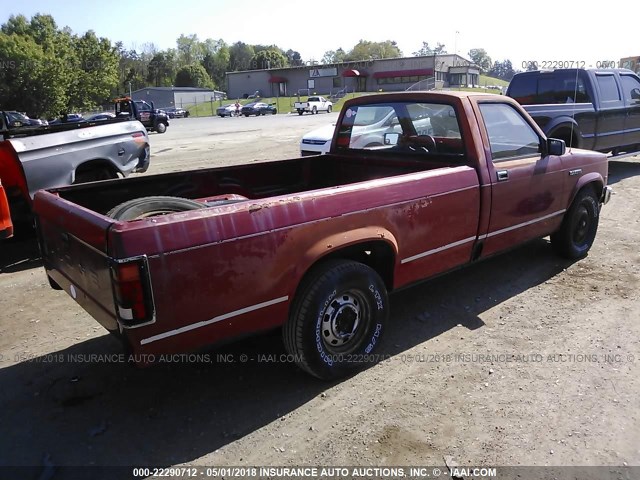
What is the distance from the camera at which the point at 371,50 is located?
402ft

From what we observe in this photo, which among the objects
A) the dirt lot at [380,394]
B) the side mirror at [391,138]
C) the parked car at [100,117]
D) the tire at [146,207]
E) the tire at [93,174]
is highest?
the parked car at [100,117]

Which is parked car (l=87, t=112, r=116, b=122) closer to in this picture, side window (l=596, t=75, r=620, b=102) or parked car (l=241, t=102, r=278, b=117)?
side window (l=596, t=75, r=620, b=102)

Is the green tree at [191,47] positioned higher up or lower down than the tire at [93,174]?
higher up

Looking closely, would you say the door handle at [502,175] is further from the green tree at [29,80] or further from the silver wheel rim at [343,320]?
the green tree at [29,80]

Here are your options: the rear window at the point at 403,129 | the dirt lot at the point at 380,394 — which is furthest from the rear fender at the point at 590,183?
the rear window at the point at 403,129

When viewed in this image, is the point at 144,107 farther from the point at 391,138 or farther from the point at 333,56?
the point at 333,56

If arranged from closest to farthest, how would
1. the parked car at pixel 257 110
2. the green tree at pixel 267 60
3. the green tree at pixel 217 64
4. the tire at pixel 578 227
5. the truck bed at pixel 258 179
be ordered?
the truck bed at pixel 258 179 → the tire at pixel 578 227 → the parked car at pixel 257 110 → the green tree at pixel 267 60 → the green tree at pixel 217 64

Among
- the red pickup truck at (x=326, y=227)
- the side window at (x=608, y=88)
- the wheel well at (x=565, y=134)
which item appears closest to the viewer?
the red pickup truck at (x=326, y=227)

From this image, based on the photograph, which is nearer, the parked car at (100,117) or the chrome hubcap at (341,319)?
the chrome hubcap at (341,319)

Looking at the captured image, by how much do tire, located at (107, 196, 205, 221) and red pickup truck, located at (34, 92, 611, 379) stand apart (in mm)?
11

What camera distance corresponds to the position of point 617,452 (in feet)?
9.17

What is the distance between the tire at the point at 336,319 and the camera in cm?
317

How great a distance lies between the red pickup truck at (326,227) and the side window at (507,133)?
1 cm

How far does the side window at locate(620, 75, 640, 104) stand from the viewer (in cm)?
1026
